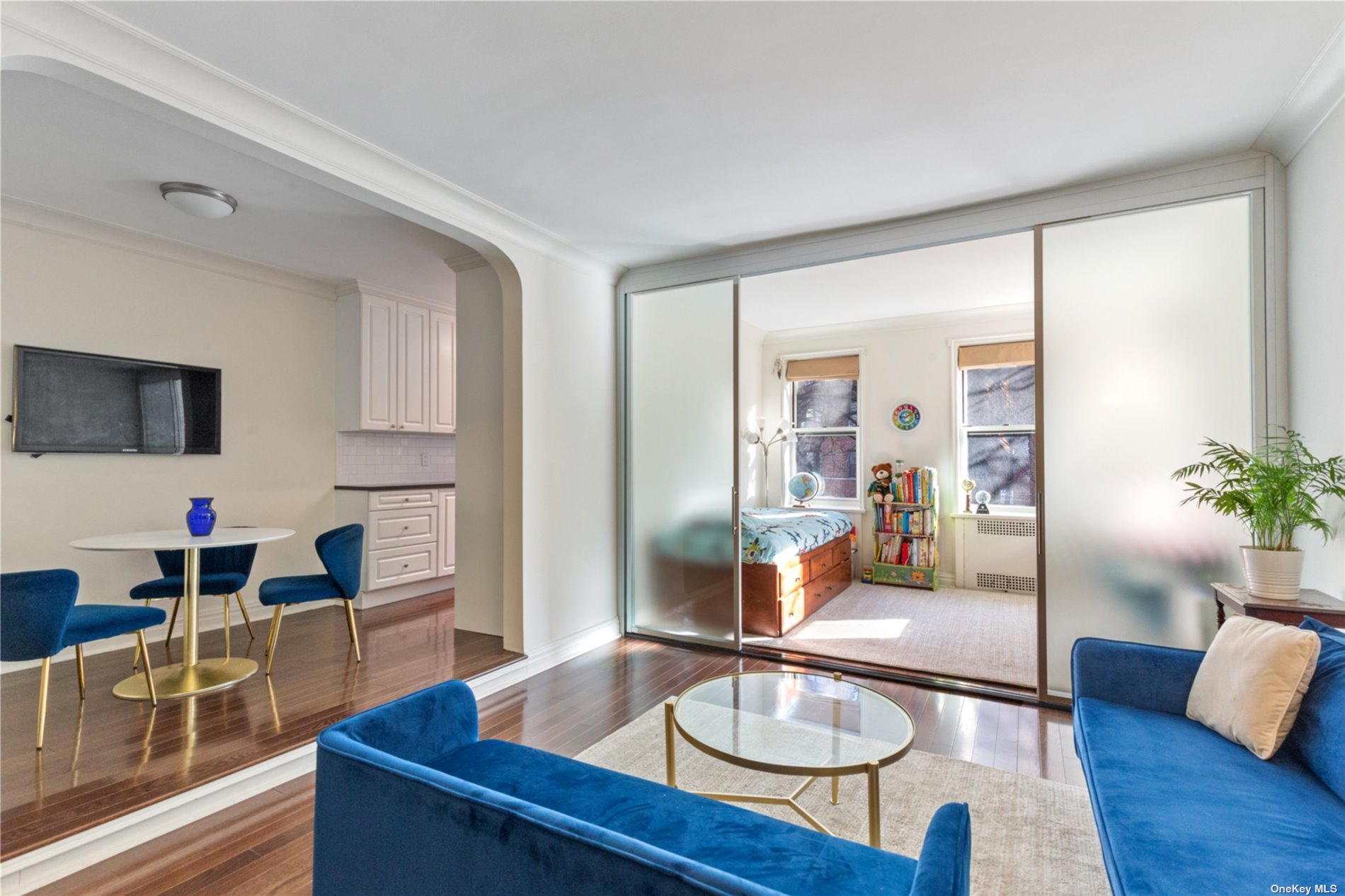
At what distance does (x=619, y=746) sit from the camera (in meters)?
2.79

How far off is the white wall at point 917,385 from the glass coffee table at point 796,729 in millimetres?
4225

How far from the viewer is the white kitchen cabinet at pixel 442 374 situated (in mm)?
5711

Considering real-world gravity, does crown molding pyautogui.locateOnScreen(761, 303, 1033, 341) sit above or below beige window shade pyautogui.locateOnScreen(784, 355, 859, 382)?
above

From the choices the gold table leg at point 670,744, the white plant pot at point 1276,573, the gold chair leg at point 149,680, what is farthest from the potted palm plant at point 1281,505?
the gold chair leg at point 149,680

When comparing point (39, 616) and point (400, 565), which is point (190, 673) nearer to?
point (39, 616)

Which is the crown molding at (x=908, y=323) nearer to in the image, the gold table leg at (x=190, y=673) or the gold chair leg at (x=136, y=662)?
the gold table leg at (x=190, y=673)

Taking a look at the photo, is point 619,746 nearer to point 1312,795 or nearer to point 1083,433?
point 1312,795

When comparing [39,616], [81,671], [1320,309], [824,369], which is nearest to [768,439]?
[824,369]

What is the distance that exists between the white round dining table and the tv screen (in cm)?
98

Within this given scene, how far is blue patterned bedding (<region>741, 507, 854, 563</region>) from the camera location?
4465 mm

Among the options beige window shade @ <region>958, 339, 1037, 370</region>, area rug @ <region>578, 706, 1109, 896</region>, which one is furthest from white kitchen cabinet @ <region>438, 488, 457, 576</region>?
beige window shade @ <region>958, 339, 1037, 370</region>

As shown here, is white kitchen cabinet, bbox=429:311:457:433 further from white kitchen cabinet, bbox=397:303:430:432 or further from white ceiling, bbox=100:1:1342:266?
white ceiling, bbox=100:1:1342:266

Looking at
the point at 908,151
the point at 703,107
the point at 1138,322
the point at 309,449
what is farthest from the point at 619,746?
the point at 309,449

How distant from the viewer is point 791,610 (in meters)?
4.70
